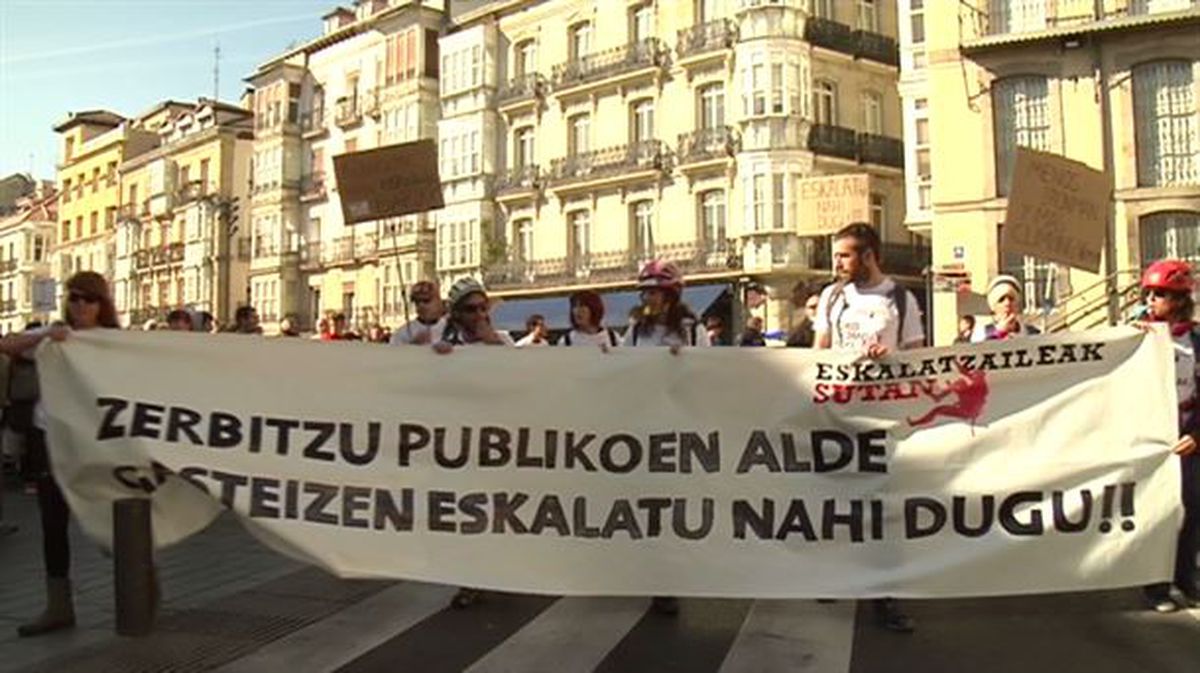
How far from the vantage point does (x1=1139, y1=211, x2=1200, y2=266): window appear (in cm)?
2306

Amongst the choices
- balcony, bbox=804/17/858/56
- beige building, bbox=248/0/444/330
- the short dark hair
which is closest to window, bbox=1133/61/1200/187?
balcony, bbox=804/17/858/56

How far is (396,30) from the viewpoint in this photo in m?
45.2

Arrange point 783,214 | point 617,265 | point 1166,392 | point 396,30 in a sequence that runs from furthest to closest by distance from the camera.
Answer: point 396,30 → point 617,265 → point 783,214 → point 1166,392

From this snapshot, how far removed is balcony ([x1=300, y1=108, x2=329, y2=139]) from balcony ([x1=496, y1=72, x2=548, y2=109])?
12401 millimetres

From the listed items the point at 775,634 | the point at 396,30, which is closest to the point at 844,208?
the point at 775,634

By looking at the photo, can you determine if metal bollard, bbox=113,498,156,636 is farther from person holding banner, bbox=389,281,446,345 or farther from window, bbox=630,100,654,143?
window, bbox=630,100,654,143

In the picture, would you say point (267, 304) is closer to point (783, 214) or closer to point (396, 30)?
point (396, 30)

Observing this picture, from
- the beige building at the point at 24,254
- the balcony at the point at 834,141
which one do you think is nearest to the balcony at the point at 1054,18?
the balcony at the point at 834,141

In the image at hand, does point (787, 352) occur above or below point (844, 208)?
below

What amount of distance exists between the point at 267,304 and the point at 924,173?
34.7 metres

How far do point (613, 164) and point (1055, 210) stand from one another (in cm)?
2785

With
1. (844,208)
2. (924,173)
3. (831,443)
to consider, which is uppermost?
(924,173)

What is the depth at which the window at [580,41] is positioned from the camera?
1499 inches

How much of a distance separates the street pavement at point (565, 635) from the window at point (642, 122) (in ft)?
101
